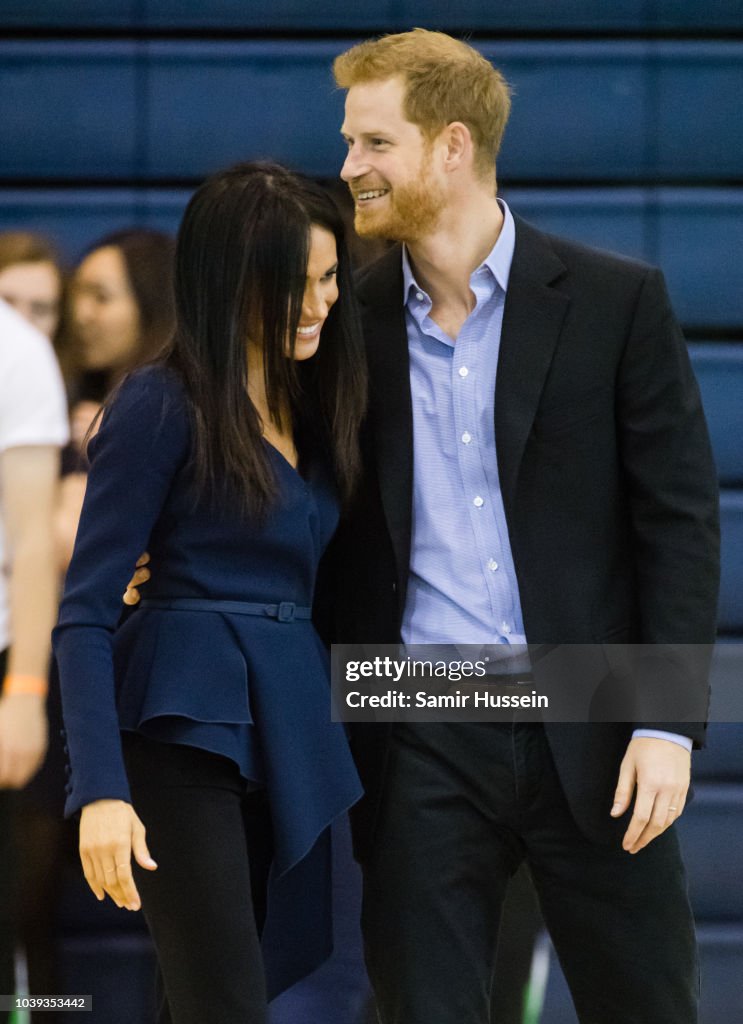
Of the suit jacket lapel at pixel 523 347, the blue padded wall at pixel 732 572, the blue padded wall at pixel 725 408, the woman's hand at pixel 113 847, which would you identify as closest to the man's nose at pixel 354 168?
the suit jacket lapel at pixel 523 347

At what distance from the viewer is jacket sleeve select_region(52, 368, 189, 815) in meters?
1.56

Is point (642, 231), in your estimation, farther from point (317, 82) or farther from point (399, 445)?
point (399, 445)

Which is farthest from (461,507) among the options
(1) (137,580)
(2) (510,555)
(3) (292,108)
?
(3) (292,108)

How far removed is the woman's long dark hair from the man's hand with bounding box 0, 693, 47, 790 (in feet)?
3.46

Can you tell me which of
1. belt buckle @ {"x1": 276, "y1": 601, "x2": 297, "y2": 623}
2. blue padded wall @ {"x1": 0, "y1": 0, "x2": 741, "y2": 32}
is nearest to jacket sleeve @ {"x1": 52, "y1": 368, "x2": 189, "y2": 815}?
belt buckle @ {"x1": 276, "y1": 601, "x2": 297, "y2": 623}

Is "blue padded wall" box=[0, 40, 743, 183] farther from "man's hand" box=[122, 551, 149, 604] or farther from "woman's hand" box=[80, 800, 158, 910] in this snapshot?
"woman's hand" box=[80, 800, 158, 910]

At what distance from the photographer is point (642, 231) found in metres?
3.00

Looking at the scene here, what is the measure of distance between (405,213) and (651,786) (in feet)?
2.67

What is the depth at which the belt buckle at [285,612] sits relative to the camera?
1695 millimetres

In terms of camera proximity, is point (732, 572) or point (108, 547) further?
point (732, 572)

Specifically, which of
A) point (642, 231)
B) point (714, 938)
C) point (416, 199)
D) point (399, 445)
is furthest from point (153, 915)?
point (642, 231)

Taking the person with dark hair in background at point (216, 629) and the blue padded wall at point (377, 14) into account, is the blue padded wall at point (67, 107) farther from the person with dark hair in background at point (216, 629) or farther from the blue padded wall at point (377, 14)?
the person with dark hair in background at point (216, 629)

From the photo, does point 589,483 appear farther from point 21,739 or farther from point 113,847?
point 21,739

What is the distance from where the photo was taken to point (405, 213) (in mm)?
1911
